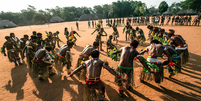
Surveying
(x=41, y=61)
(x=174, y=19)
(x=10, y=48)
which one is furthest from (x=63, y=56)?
(x=174, y=19)

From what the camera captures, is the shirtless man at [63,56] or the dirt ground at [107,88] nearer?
the dirt ground at [107,88]

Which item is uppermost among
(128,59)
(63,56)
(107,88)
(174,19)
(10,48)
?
(174,19)

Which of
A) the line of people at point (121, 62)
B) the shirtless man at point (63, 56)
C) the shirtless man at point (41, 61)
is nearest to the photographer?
the line of people at point (121, 62)

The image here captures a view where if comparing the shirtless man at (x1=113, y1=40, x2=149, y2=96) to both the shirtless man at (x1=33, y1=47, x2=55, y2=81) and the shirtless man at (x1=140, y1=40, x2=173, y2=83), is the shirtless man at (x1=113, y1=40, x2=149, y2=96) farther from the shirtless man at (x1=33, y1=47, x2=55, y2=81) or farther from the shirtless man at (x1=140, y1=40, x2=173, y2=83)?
the shirtless man at (x1=33, y1=47, x2=55, y2=81)

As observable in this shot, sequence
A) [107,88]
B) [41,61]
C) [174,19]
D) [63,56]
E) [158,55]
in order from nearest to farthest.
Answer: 1. [158,55]
2. [107,88]
3. [41,61]
4. [63,56]
5. [174,19]

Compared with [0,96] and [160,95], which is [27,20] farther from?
[160,95]

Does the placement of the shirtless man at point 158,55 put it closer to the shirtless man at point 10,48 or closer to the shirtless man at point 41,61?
the shirtless man at point 41,61

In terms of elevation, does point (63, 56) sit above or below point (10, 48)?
below

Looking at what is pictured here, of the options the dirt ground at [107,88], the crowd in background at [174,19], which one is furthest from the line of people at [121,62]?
the crowd in background at [174,19]

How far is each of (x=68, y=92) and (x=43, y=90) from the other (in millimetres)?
1295

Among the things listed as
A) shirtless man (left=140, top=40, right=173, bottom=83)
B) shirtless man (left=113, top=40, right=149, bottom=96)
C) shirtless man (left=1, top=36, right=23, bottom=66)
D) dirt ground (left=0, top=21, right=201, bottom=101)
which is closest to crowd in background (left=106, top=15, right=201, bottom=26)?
dirt ground (left=0, top=21, right=201, bottom=101)

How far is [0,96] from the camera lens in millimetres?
4648

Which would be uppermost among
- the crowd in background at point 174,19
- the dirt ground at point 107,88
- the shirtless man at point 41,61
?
the crowd in background at point 174,19

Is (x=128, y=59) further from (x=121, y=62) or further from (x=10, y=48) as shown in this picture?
(x=10, y=48)
